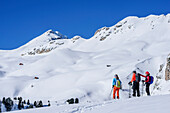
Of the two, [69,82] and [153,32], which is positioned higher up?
[153,32]

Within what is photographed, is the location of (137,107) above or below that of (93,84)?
below

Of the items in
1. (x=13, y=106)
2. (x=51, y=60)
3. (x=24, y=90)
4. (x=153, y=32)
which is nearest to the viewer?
(x=13, y=106)

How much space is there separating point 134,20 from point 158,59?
132 meters

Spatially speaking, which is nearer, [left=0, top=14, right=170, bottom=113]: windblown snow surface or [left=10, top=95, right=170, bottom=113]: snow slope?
[left=10, top=95, right=170, bottom=113]: snow slope

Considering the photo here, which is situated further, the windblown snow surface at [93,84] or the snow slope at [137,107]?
the windblown snow surface at [93,84]

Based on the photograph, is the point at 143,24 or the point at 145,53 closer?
the point at 145,53

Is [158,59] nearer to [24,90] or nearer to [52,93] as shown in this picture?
[52,93]

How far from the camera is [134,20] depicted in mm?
197875

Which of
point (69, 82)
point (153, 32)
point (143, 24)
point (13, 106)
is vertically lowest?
point (13, 106)

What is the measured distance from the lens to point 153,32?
146500 mm

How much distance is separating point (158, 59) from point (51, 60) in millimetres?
56937

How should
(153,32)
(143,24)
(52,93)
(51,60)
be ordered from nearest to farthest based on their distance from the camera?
1. (52,93)
2. (51,60)
3. (153,32)
4. (143,24)

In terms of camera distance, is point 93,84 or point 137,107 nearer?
point 137,107

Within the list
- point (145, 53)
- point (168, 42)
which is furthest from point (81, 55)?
point (168, 42)
